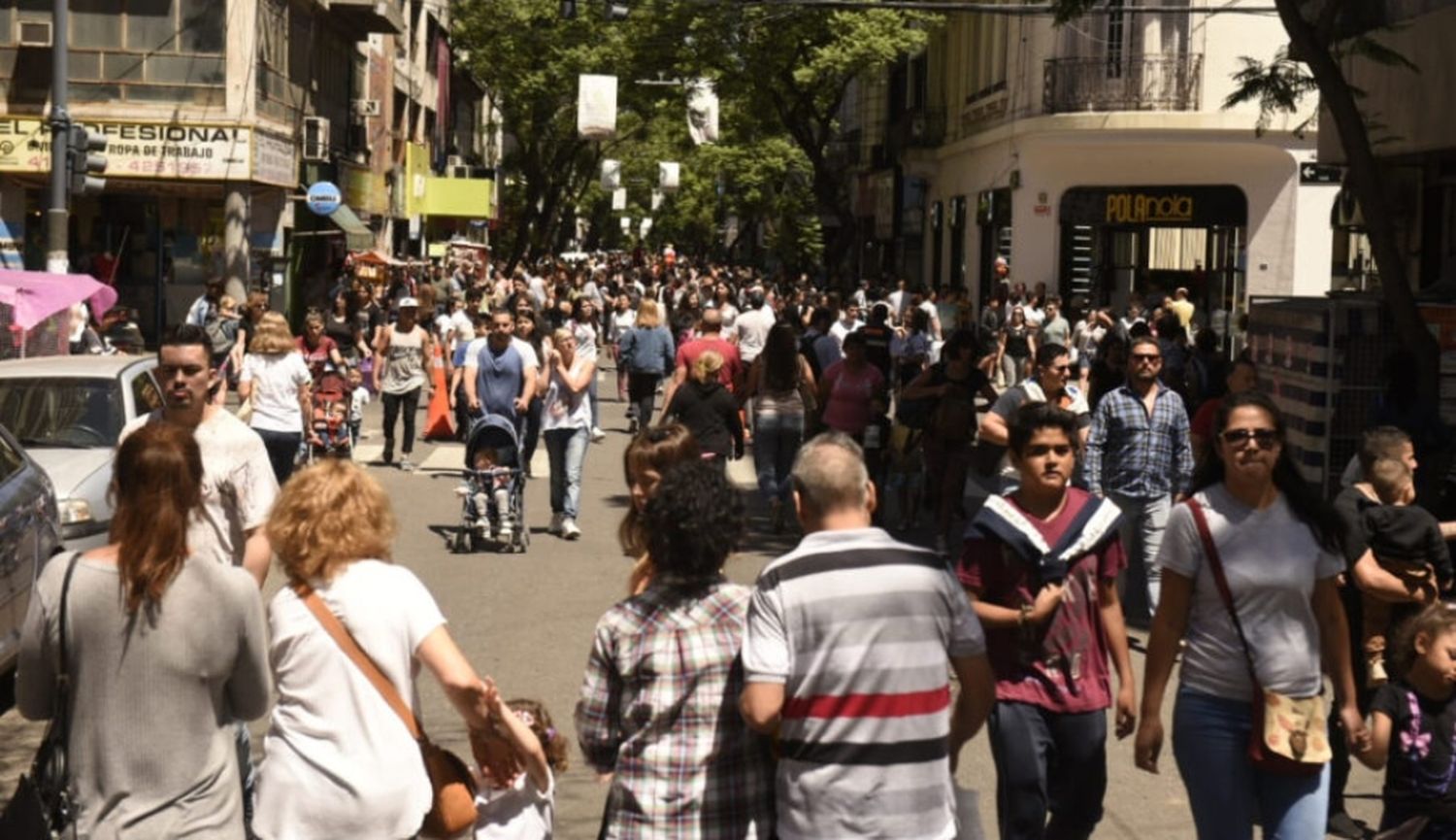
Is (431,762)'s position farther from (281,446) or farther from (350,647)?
(281,446)

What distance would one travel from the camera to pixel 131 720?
5035 millimetres

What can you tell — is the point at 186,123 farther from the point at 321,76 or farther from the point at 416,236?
the point at 416,236

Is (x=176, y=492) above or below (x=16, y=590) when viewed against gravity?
above

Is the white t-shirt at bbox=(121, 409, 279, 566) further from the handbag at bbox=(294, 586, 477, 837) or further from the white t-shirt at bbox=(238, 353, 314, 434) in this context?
the white t-shirt at bbox=(238, 353, 314, 434)

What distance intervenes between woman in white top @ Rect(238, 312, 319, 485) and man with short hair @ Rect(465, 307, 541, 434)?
56.8 inches

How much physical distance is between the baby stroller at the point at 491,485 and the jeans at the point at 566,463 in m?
0.71

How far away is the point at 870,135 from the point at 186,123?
31533 millimetres

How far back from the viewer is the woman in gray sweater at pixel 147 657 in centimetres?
504

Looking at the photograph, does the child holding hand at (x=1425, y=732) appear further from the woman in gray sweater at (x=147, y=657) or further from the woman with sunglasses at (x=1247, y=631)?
the woman in gray sweater at (x=147, y=657)

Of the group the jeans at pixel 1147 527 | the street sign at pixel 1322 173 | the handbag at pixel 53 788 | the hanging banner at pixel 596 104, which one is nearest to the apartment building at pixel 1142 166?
the street sign at pixel 1322 173

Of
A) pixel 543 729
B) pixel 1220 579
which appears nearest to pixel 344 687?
pixel 543 729

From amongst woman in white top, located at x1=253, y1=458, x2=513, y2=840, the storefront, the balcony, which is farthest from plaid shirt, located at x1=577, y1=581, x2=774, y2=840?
the storefront

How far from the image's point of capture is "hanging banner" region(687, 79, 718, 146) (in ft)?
168

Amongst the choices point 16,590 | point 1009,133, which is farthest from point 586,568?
point 1009,133
